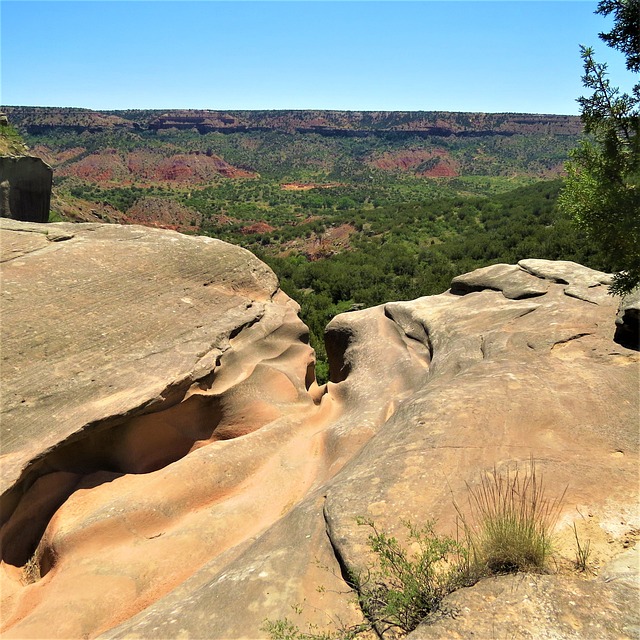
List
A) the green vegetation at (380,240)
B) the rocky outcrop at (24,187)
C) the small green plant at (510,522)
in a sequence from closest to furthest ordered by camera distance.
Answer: the small green plant at (510,522), the rocky outcrop at (24,187), the green vegetation at (380,240)

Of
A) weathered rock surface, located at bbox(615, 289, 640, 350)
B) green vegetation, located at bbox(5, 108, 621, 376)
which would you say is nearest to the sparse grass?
weathered rock surface, located at bbox(615, 289, 640, 350)

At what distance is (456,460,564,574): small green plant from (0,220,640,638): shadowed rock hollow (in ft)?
0.44

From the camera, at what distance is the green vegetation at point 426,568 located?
117 inches

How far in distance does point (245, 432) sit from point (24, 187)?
11757mm

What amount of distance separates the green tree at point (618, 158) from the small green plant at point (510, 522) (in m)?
3.31

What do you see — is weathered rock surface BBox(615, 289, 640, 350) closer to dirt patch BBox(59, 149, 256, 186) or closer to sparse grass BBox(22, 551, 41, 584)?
sparse grass BBox(22, 551, 41, 584)

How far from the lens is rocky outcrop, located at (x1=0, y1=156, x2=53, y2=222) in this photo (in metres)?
14.1

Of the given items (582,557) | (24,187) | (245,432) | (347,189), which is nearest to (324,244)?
(24,187)

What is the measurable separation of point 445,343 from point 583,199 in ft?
8.78

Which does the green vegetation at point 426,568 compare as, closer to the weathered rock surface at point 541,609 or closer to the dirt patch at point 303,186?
the weathered rock surface at point 541,609

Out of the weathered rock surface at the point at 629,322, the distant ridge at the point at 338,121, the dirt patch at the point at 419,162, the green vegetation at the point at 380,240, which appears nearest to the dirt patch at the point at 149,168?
the green vegetation at the point at 380,240

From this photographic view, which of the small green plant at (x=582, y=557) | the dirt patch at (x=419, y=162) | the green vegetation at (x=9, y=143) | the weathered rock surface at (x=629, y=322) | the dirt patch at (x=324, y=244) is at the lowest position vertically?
the dirt patch at (x=324, y=244)

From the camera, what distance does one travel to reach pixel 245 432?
23.9 feet

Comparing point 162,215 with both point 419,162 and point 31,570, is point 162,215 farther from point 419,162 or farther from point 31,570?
point 419,162
